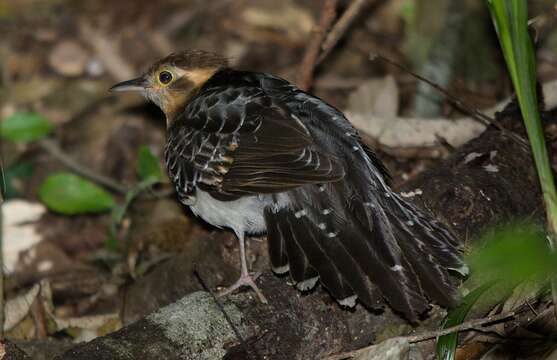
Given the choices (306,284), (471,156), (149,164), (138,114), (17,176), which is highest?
(471,156)

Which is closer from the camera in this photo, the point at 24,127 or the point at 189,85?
the point at 189,85

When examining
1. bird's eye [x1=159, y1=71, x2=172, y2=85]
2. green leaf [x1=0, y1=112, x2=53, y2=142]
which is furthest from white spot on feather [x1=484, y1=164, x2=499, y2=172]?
green leaf [x1=0, y1=112, x2=53, y2=142]

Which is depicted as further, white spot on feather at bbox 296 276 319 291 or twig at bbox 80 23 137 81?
twig at bbox 80 23 137 81

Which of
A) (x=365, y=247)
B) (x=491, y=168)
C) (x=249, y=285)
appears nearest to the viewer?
(x=365, y=247)

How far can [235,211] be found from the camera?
468 centimetres

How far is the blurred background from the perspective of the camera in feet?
19.3

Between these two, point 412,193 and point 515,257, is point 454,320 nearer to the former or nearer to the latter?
point 412,193

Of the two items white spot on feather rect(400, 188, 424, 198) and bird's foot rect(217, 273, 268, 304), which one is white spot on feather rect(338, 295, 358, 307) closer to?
bird's foot rect(217, 273, 268, 304)

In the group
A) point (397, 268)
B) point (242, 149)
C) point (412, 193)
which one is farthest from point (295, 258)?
point (412, 193)

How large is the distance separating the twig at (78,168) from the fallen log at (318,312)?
3.24 m

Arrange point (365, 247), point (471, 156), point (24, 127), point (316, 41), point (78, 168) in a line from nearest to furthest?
1. point (365, 247)
2. point (471, 156)
3. point (316, 41)
4. point (24, 127)
5. point (78, 168)

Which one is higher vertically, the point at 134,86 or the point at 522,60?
the point at 522,60

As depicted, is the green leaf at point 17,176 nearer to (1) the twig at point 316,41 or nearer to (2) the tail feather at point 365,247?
(1) the twig at point 316,41

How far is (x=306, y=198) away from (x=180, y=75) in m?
2.01
